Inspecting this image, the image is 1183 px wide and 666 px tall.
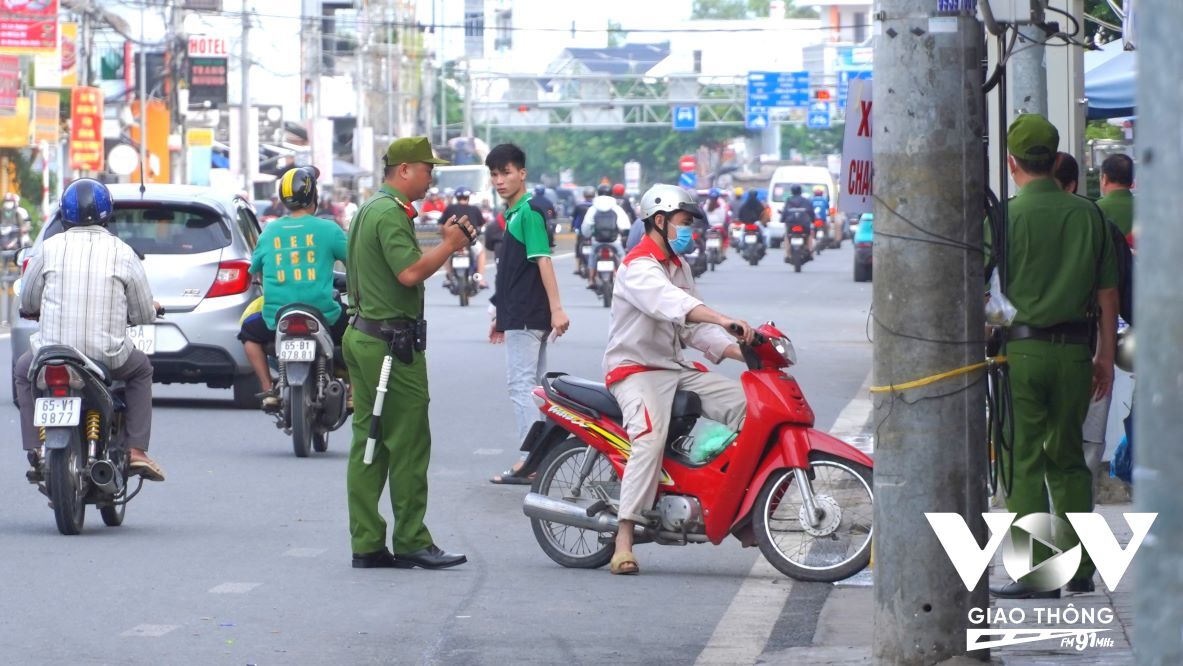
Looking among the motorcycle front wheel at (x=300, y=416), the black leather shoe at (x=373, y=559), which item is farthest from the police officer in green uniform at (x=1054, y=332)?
the motorcycle front wheel at (x=300, y=416)

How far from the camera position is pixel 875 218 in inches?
241

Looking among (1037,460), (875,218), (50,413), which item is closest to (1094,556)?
(1037,460)

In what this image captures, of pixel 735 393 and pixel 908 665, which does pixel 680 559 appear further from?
pixel 908 665

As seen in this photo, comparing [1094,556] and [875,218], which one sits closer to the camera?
[875,218]

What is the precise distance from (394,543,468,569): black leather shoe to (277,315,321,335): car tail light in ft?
14.0

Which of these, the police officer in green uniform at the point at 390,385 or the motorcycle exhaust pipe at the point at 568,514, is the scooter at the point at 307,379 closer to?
the police officer in green uniform at the point at 390,385

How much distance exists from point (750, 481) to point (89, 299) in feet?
10.8

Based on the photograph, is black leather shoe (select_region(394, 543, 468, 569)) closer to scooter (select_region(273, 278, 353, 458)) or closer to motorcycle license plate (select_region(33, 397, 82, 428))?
motorcycle license plate (select_region(33, 397, 82, 428))

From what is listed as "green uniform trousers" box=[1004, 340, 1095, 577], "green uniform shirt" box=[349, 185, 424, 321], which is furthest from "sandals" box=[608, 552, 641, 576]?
"green uniform trousers" box=[1004, 340, 1095, 577]

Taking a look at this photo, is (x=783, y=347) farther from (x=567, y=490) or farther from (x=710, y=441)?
(x=567, y=490)

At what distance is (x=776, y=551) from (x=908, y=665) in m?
2.28

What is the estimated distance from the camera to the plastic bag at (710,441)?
27.5ft

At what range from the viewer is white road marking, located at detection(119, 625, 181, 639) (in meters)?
7.11

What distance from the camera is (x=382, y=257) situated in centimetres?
858
